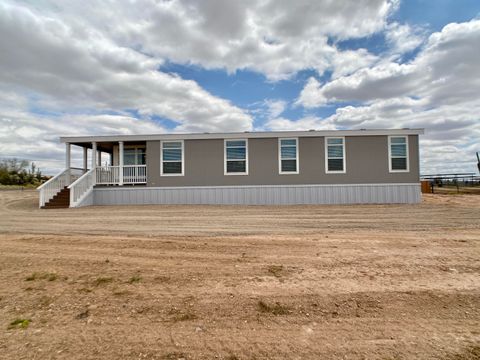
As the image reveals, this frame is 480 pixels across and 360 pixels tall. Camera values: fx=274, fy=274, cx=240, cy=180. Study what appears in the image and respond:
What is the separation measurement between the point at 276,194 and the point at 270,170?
4.02 ft

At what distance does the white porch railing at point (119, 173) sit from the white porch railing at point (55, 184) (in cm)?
145

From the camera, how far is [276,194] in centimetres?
1355

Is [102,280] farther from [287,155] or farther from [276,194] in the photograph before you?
[287,155]

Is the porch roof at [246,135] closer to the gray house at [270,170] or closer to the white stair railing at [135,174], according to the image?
the gray house at [270,170]

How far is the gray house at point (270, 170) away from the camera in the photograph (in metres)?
13.4

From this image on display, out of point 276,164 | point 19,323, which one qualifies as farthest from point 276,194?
point 19,323

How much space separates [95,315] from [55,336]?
397mm

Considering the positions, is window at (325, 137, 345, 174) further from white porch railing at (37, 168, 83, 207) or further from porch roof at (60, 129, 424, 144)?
white porch railing at (37, 168, 83, 207)

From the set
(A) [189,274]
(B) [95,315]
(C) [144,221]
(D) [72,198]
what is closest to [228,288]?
(A) [189,274]

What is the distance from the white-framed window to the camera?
1363cm

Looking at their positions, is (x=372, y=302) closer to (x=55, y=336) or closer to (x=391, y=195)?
(x=55, y=336)

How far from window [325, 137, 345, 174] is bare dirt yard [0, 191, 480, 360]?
8.00 meters

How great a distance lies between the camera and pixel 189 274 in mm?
3826

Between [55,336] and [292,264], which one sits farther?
[292,264]
